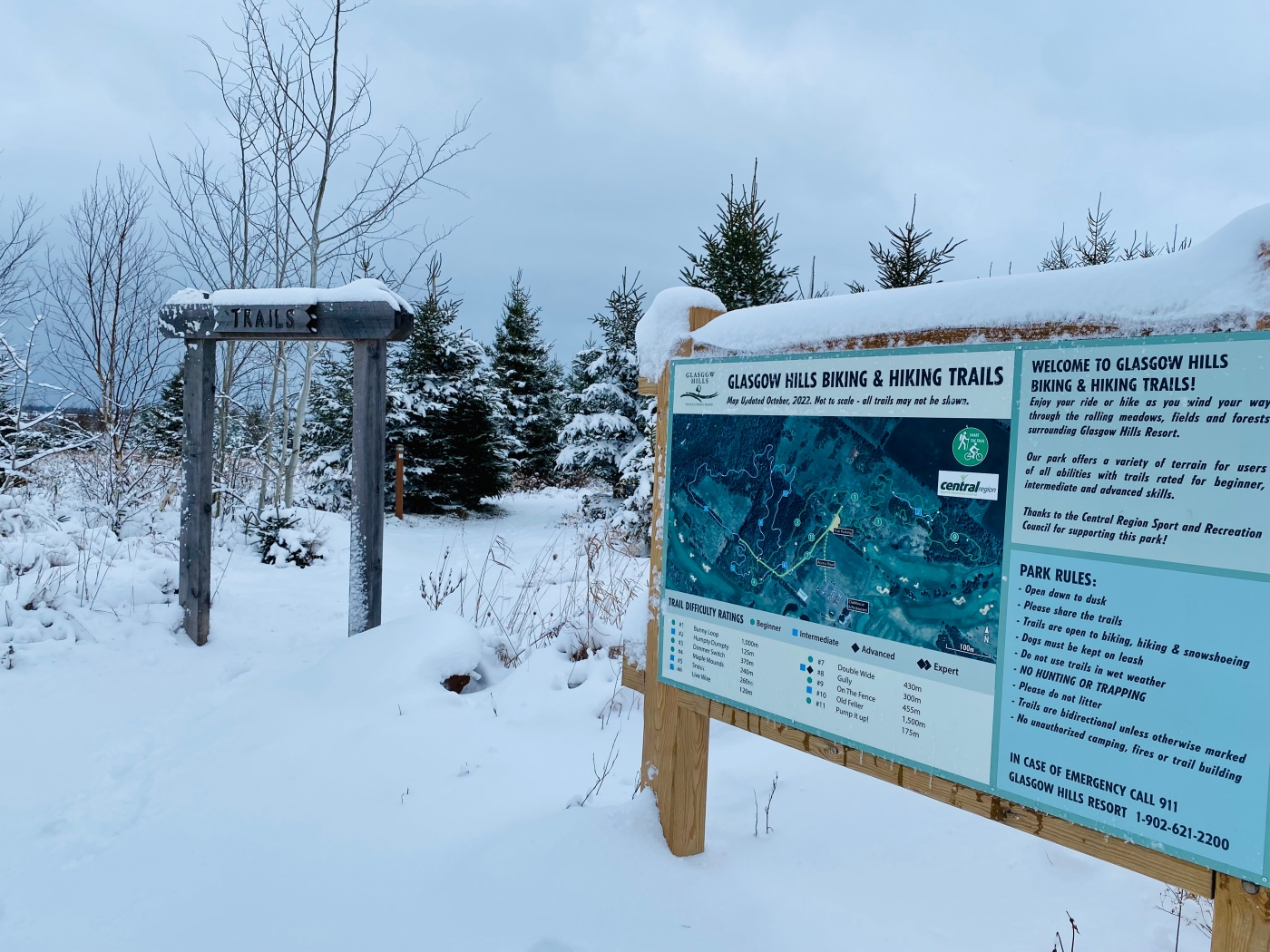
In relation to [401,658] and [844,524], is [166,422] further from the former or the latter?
[844,524]

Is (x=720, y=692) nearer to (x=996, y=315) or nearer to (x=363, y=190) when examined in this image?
(x=996, y=315)

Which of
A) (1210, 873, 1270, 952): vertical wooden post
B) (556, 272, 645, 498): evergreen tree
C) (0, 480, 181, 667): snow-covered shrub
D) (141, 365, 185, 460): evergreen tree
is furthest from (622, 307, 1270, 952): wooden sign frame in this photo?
(141, 365, 185, 460): evergreen tree

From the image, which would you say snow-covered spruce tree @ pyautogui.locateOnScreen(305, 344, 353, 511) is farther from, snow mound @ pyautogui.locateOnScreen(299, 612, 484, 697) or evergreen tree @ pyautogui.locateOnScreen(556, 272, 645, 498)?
snow mound @ pyautogui.locateOnScreen(299, 612, 484, 697)

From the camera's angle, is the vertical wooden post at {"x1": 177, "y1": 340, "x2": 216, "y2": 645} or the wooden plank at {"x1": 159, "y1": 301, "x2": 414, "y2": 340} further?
the vertical wooden post at {"x1": 177, "y1": 340, "x2": 216, "y2": 645}

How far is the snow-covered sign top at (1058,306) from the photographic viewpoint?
155 cm

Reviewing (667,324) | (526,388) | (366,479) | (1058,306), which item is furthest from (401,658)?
(526,388)

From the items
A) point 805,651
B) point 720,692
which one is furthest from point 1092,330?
point 720,692

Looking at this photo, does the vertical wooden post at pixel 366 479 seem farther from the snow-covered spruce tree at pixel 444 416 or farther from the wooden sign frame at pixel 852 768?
the snow-covered spruce tree at pixel 444 416

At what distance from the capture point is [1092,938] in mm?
2379

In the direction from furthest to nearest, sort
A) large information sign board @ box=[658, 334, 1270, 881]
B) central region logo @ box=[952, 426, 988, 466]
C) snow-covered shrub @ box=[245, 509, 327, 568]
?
snow-covered shrub @ box=[245, 509, 327, 568]
central region logo @ box=[952, 426, 988, 466]
large information sign board @ box=[658, 334, 1270, 881]

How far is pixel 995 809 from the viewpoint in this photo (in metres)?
1.87

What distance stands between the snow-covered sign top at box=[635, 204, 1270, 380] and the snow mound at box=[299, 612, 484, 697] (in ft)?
9.19

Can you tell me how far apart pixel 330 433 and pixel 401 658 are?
43.2ft

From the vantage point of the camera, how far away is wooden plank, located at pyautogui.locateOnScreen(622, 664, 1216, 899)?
5.28ft
